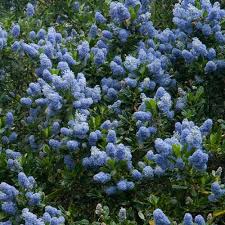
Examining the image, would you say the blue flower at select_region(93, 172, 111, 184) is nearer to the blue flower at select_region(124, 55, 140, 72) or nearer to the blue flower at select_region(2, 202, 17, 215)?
the blue flower at select_region(2, 202, 17, 215)

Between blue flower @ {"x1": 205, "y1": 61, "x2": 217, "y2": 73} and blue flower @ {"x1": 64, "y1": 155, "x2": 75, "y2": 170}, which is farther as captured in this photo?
blue flower @ {"x1": 205, "y1": 61, "x2": 217, "y2": 73}

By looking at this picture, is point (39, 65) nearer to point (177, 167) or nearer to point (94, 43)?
point (94, 43)

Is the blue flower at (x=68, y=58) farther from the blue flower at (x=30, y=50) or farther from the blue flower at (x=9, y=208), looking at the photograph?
the blue flower at (x=9, y=208)

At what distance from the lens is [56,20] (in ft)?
15.3

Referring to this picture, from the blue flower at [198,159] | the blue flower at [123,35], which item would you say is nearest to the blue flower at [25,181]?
the blue flower at [198,159]

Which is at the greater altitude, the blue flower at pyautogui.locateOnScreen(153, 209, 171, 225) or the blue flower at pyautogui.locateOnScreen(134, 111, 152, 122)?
the blue flower at pyautogui.locateOnScreen(134, 111, 152, 122)

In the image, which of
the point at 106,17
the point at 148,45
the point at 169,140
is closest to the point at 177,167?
the point at 169,140

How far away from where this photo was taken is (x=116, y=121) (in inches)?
Result: 128

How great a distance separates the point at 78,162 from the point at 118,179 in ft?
0.91

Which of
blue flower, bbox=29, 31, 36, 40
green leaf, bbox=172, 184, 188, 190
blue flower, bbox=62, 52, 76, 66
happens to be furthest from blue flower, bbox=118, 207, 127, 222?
blue flower, bbox=29, 31, 36, 40

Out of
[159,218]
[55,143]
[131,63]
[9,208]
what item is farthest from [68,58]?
[159,218]

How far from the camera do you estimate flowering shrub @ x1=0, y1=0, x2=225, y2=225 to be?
2.95 meters

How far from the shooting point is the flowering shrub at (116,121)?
2.95m

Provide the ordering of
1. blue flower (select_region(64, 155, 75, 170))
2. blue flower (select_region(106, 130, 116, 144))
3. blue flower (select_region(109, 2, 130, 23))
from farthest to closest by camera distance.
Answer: blue flower (select_region(109, 2, 130, 23)) → blue flower (select_region(64, 155, 75, 170)) → blue flower (select_region(106, 130, 116, 144))
